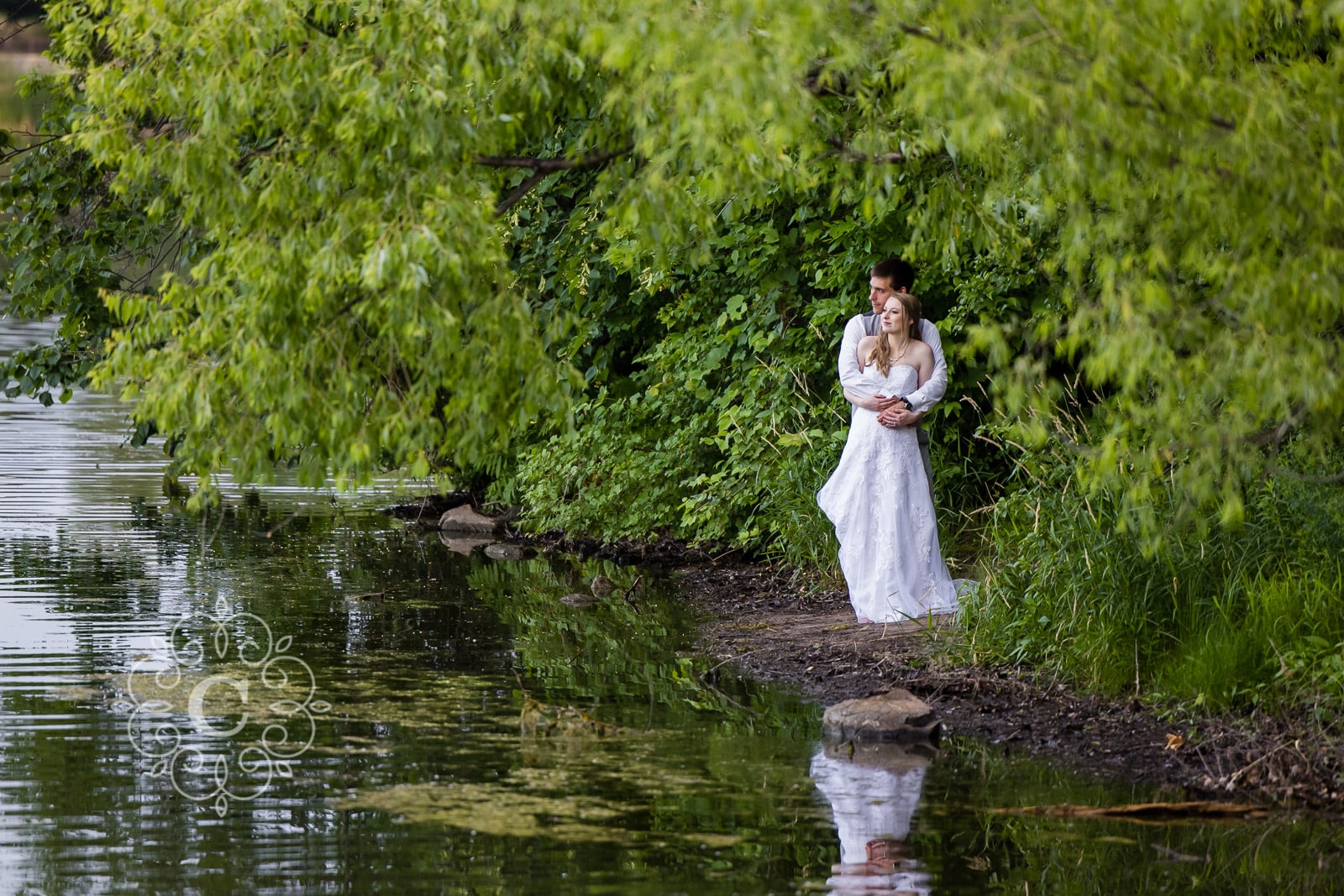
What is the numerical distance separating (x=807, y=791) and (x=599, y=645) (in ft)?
11.9

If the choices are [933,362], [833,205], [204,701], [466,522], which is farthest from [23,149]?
[933,362]

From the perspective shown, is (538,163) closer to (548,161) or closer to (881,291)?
(548,161)

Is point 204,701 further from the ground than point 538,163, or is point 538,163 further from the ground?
point 538,163

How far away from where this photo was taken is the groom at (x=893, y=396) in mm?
10211

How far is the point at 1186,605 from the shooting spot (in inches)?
331

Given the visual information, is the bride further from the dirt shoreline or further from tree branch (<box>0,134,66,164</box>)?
tree branch (<box>0,134,66,164</box>)

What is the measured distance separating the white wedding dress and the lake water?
130cm

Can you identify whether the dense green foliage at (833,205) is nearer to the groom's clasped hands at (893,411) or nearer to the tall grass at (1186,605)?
the tall grass at (1186,605)

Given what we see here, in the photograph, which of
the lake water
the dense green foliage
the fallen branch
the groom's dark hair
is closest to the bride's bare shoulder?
the groom's dark hair

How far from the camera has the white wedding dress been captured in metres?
10.4

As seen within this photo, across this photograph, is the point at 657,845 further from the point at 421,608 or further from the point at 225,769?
the point at 421,608

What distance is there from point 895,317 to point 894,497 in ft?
3.57

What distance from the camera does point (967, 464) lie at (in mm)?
12766

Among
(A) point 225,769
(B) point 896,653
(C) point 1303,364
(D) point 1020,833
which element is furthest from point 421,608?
(C) point 1303,364
